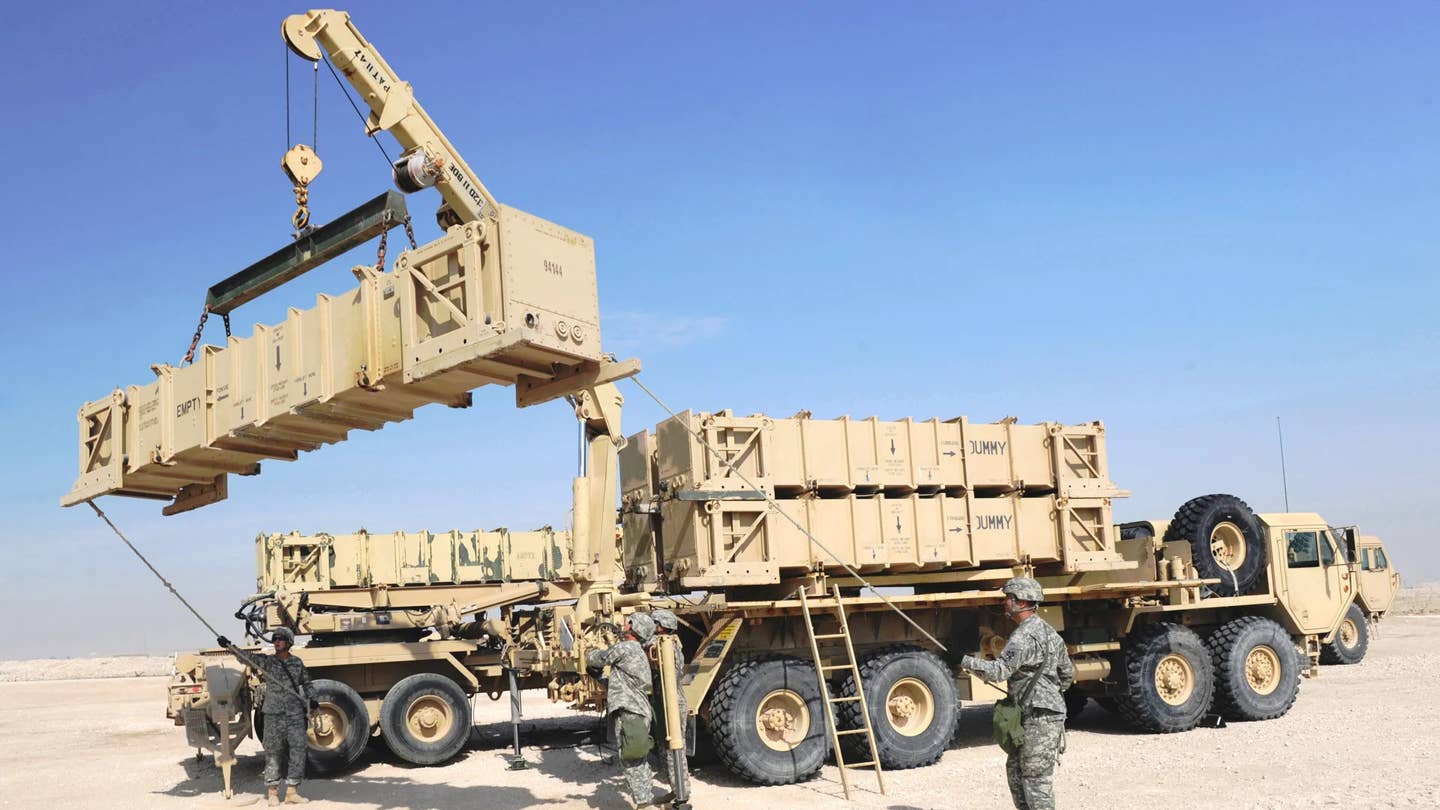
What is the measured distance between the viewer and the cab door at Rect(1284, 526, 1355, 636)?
50.0ft

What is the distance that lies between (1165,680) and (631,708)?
7.31 m

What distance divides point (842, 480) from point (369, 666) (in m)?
6.38

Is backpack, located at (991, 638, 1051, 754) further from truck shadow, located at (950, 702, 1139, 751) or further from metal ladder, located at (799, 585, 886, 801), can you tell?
truck shadow, located at (950, 702, 1139, 751)

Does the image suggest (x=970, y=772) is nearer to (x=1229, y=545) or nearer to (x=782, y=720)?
(x=782, y=720)

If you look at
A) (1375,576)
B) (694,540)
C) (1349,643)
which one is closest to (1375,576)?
(1375,576)

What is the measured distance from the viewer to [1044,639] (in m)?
7.61

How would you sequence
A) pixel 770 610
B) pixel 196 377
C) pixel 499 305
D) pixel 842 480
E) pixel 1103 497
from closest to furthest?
pixel 499 305, pixel 196 377, pixel 770 610, pixel 842 480, pixel 1103 497

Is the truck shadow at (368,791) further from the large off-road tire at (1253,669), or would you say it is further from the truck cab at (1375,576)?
the truck cab at (1375,576)

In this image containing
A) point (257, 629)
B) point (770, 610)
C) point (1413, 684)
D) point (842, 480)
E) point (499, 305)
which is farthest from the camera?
point (1413, 684)

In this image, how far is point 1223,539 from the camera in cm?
1472

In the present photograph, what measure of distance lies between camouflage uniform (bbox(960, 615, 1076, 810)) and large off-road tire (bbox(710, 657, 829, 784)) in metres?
3.88

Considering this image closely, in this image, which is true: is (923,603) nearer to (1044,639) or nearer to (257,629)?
(1044,639)

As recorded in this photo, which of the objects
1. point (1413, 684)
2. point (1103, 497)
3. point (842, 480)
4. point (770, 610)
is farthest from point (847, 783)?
point (1413, 684)

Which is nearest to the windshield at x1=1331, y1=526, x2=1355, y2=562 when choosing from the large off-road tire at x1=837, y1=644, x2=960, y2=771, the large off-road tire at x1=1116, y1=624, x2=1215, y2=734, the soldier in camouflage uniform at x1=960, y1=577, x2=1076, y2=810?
the large off-road tire at x1=1116, y1=624, x2=1215, y2=734
